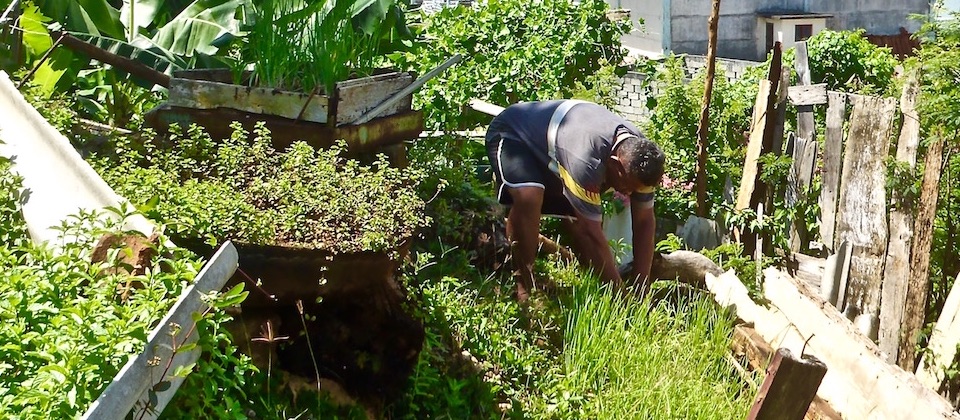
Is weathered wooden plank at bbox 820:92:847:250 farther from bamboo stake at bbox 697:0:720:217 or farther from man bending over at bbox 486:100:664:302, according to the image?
man bending over at bbox 486:100:664:302

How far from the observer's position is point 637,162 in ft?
17.5

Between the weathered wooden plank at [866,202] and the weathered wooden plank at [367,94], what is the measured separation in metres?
2.98

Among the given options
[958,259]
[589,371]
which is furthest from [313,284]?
[958,259]

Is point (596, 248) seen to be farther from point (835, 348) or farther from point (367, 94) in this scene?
point (367, 94)

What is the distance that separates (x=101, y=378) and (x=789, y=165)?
596cm

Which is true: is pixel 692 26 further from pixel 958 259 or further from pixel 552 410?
pixel 552 410

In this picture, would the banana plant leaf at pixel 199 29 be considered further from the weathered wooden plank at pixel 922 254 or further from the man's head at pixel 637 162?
the weathered wooden plank at pixel 922 254

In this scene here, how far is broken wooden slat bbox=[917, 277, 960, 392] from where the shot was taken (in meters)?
5.25

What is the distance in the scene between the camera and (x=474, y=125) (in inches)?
363

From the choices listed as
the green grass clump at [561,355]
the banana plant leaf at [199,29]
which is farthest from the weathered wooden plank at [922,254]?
the banana plant leaf at [199,29]

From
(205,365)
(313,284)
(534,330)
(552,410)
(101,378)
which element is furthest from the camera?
(534,330)

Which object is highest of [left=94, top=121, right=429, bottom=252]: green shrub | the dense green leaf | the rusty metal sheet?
the dense green leaf

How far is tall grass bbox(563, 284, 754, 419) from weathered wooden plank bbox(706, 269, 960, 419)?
1.01 ft

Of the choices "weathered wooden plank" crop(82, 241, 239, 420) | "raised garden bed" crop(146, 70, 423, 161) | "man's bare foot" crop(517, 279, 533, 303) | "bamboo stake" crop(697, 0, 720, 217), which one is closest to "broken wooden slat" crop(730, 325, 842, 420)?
"man's bare foot" crop(517, 279, 533, 303)
